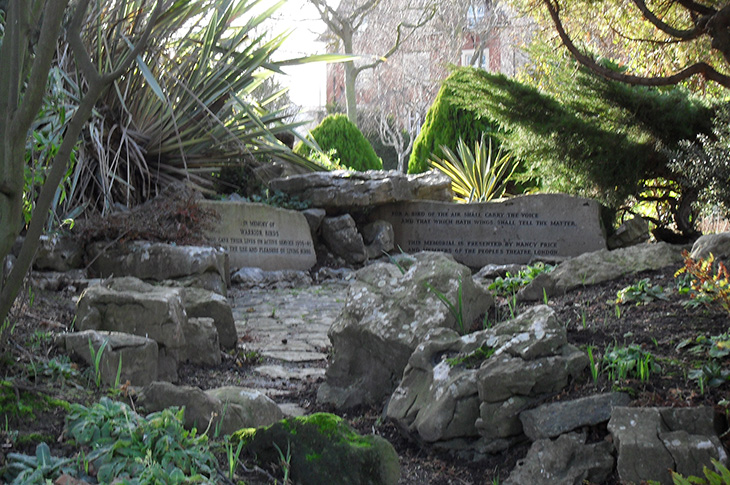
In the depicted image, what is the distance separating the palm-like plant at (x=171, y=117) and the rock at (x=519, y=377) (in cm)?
529

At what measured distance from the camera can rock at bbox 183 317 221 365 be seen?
4.41m

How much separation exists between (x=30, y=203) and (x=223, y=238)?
228 inches

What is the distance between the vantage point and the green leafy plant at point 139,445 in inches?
81.0

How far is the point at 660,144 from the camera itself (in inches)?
340

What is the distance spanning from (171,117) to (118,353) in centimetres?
599

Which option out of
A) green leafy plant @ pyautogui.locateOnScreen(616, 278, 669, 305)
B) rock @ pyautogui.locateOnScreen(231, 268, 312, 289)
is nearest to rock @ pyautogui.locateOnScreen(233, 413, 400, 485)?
green leafy plant @ pyautogui.locateOnScreen(616, 278, 669, 305)

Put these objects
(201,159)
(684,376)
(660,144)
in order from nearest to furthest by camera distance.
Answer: (684,376), (660,144), (201,159)

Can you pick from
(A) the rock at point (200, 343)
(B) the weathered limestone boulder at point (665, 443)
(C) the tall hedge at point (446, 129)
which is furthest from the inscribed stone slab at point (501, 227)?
(B) the weathered limestone boulder at point (665, 443)

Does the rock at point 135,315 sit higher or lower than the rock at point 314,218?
lower

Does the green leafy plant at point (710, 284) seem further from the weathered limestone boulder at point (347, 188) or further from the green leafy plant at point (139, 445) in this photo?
the weathered limestone boulder at point (347, 188)

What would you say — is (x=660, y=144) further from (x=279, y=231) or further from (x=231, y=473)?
(x=231, y=473)

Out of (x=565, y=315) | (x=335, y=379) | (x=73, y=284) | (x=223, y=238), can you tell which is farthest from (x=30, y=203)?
(x=223, y=238)

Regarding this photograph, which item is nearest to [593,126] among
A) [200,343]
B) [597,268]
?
[597,268]

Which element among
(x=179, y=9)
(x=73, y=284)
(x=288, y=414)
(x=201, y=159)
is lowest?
(x=288, y=414)
